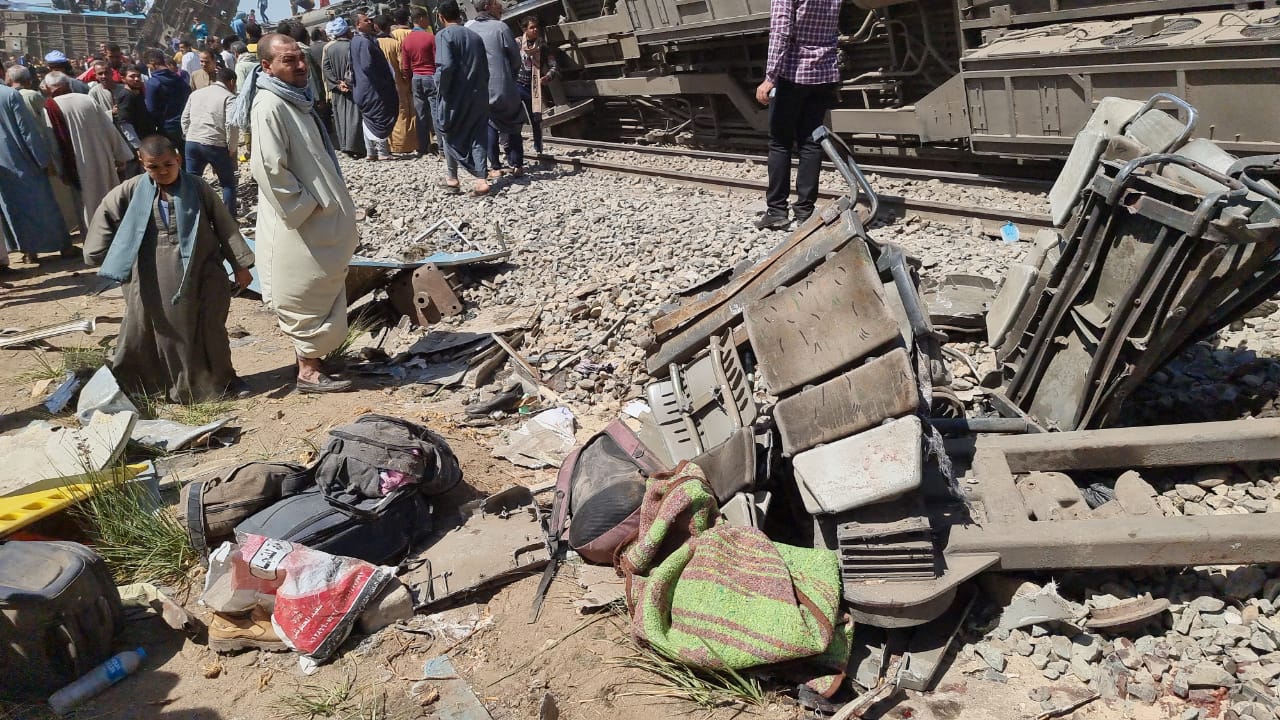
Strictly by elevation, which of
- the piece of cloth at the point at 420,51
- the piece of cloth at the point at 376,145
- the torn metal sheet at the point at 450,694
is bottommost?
the torn metal sheet at the point at 450,694

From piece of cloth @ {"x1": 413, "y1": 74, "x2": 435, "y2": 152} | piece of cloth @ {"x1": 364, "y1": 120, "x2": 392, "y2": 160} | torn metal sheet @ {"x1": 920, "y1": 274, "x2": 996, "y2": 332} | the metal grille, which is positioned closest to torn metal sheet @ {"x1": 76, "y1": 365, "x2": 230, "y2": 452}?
torn metal sheet @ {"x1": 920, "y1": 274, "x2": 996, "y2": 332}

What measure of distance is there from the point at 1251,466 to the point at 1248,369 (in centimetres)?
86

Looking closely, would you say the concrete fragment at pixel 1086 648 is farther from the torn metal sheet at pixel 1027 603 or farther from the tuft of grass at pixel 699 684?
the tuft of grass at pixel 699 684

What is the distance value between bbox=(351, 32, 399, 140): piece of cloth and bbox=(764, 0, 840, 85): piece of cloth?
7347 millimetres

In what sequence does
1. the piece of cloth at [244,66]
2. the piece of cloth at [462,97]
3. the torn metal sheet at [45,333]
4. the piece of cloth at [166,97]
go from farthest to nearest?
the piece of cloth at [244,66]
the piece of cloth at [166,97]
the piece of cloth at [462,97]
the torn metal sheet at [45,333]

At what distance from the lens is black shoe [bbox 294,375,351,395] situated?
5.55m

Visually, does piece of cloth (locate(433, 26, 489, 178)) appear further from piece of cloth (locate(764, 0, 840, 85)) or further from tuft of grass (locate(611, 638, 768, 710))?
tuft of grass (locate(611, 638, 768, 710))

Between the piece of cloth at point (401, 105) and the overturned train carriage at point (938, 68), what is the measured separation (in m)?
2.13

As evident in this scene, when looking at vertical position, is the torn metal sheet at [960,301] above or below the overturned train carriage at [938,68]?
below

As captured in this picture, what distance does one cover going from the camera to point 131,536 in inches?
152

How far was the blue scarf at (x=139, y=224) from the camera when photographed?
Answer: 5.12 meters

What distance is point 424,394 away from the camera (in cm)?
556

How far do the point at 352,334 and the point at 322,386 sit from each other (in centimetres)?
86

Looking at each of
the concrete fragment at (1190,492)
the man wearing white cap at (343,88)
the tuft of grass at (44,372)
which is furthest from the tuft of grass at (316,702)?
the man wearing white cap at (343,88)
